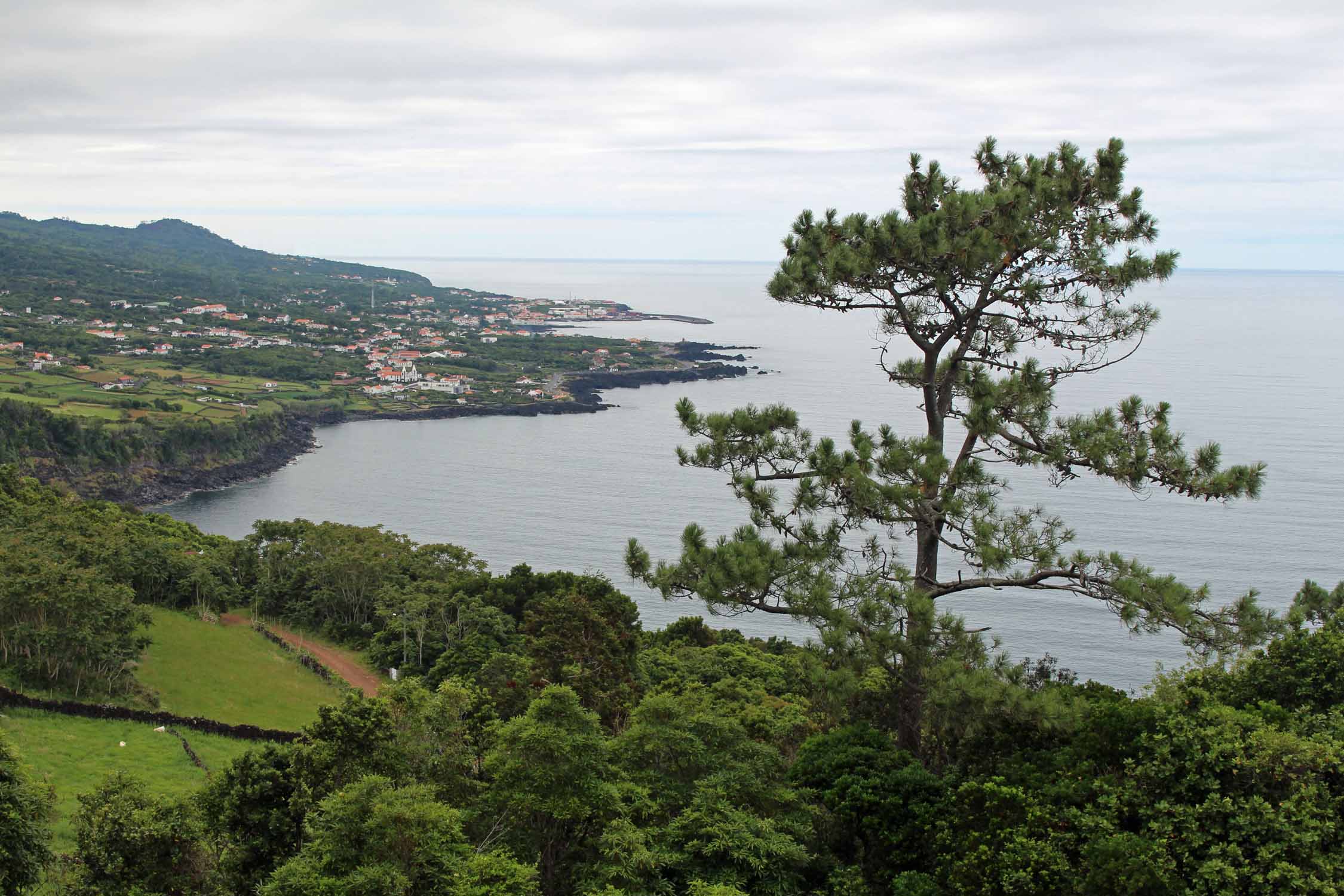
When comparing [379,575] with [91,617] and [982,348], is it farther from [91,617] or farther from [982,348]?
[982,348]

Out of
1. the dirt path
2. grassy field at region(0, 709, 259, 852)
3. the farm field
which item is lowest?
the dirt path

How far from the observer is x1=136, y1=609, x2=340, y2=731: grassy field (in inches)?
876

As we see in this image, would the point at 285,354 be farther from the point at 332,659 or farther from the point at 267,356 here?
the point at 332,659

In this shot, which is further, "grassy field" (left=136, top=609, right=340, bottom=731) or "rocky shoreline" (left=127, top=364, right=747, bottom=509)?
"rocky shoreline" (left=127, top=364, right=747, bottom=509)

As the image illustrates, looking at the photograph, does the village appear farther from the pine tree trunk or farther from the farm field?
the pine tree trunk

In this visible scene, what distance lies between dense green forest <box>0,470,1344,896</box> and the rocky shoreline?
175 feet

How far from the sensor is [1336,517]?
38.6 metres

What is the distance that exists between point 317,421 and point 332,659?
190 ft

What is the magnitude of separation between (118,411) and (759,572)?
71.6 m

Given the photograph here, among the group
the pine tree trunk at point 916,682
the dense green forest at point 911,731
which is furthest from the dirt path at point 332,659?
the pine tree trunk at point 916,682

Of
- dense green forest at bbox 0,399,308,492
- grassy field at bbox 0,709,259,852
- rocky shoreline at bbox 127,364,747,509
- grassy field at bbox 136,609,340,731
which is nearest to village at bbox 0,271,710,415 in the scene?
rocky shoreline at bbox 127,364,747,509

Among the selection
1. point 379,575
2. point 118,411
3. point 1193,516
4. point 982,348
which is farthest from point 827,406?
point 982,348

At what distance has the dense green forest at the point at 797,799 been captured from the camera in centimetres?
A: 810

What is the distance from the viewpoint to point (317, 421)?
8294cm
